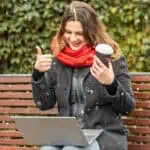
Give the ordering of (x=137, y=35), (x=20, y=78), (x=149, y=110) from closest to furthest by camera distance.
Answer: (x=149, y=110)
(x=20, y=78)
(x=137, y=35)

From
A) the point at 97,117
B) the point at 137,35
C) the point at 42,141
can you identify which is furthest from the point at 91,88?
the point at 137,35

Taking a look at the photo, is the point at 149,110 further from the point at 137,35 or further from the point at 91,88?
the point at 137,35

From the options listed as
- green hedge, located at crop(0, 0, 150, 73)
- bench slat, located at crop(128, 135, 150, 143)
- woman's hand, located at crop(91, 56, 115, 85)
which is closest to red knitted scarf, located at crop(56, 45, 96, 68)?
woman's hand, located at crop(91, 56, 115, 85)

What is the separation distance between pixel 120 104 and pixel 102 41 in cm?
46

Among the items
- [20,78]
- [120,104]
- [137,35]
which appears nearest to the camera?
[120,104]

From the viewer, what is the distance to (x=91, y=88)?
14.6ft

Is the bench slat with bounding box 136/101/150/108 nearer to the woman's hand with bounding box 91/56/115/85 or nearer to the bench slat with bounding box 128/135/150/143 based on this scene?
the bench slat with bounding box 128/135/150/143

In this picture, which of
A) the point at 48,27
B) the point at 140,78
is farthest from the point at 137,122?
the point at 48,27

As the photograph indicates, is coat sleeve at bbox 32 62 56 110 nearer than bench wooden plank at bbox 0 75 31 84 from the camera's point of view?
Yes

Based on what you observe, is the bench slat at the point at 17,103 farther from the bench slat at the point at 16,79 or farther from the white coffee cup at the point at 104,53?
the white coffee cup at the point at 104,53

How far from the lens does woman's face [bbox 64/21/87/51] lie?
4.46 metres

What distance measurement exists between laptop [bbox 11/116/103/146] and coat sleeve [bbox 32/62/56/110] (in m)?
0.34

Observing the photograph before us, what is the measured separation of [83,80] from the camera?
14.8ft

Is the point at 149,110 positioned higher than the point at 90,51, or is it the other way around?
the point at 90,51
